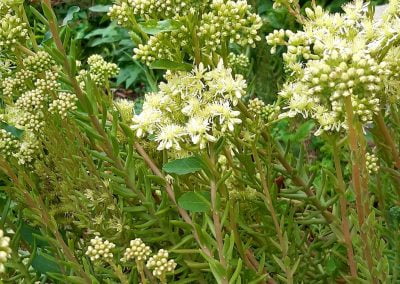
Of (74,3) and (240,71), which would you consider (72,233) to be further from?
(74,3)

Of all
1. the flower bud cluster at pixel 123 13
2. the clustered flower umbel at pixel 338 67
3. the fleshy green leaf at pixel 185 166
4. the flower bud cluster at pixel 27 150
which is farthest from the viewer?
the flower bud cluster at pixel 27 150

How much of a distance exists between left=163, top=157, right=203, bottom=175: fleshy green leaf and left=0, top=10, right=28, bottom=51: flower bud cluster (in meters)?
0.38

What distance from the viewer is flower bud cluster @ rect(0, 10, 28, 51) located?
44.6 inches

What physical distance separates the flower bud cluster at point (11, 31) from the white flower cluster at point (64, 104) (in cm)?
13

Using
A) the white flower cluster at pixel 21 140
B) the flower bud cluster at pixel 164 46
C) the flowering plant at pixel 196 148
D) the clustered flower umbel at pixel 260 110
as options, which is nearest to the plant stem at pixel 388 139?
the flowering plant at pixel 196 148

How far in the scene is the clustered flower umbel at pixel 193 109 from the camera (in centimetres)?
96

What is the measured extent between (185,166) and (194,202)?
65mm

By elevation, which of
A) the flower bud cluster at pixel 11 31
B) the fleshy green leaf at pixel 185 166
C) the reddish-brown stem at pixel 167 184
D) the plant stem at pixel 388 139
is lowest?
the reddish-brown stem at pixel 167 184

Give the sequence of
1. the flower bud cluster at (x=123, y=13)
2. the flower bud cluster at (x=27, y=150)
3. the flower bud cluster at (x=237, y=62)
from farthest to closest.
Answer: the flower bud cluster at (x=237, y=62), the flower bud cluster at (x=27, y=150), the flower bud cluster at (x=123, y=13)

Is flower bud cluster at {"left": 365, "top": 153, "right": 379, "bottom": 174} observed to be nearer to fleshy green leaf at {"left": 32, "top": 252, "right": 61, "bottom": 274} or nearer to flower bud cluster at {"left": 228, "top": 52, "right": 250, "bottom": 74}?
flower bud cluster at {"left": 228, "top": 52, "right": 250, "bottom": 74}

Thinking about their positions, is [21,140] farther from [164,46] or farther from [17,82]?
[164,46]

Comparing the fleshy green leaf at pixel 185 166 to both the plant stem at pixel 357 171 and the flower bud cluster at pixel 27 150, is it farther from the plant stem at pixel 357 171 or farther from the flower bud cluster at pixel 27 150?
the flower bud cluster at pixel 27 150

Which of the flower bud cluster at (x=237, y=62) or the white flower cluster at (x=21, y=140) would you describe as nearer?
the white flower cluster at (x=21, y=140)

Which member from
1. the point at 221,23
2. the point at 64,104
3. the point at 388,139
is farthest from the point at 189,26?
the point at 388,139
